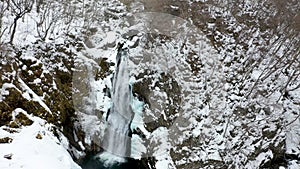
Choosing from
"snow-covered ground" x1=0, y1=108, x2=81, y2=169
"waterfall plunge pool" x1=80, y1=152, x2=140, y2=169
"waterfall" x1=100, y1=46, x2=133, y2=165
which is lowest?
"waterfall plunge pool" x1=80, y1=152, x2=140, y2=169

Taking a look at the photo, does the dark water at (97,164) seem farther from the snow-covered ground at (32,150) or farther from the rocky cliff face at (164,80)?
the snow-covered ground at (32,150)

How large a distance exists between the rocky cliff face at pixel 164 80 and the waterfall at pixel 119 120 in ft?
0.93

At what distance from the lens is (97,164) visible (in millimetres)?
10750

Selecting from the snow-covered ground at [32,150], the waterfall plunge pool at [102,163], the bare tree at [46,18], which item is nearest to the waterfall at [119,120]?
the waterfall plunge pool at [102,163]

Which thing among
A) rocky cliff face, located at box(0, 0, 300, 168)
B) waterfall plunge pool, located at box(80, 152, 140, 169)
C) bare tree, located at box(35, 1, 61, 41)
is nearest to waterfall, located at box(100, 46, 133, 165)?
waterfall plunge pool, located at box(80, 152, 140, 169)

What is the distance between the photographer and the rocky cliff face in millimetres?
9938

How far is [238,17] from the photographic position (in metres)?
14.7

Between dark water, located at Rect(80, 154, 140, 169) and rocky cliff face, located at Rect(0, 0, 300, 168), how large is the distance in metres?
0.31

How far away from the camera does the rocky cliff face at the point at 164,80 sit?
994cm

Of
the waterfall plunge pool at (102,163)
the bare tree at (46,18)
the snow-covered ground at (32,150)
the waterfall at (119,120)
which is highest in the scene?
the bare tree at (46,18)

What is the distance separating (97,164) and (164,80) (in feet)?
12.8

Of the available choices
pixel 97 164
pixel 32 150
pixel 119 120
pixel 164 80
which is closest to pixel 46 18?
pixel 119 120

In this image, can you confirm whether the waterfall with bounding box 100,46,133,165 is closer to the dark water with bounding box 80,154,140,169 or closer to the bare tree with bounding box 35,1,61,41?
the dark water with bounding box 80,154,140,169

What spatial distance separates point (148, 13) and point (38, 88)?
665cm
